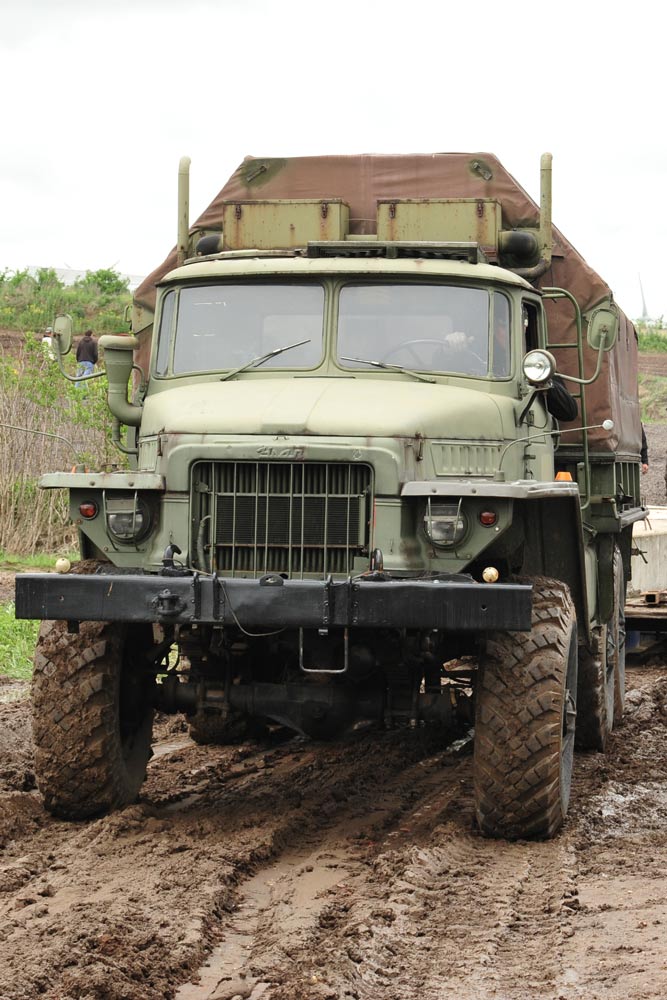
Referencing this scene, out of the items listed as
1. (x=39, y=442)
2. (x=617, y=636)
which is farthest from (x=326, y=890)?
(x=39, y=442)

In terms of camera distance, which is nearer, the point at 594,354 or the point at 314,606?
the point at 314,606

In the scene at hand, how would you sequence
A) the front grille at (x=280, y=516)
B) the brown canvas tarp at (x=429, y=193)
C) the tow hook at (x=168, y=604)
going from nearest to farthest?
the tow hook at (x=168, y=604)
the front grille at (x=280, y=516)
the brown canvas tarp at (x=429, y=193)

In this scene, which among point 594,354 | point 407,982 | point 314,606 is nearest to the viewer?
point 407,982

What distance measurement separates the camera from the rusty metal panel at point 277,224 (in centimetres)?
839

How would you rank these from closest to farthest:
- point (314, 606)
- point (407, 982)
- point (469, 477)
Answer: point (407, 982) → point (314, 606) → point (469, 477)

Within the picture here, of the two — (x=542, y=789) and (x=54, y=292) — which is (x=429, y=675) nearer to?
(x=542, y=789)

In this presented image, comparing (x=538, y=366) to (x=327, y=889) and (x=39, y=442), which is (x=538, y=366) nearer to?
(x=327, y=889)

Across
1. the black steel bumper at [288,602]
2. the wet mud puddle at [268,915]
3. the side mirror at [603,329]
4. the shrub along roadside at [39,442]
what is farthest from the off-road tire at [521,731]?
the shrub along roadside at [39,442]

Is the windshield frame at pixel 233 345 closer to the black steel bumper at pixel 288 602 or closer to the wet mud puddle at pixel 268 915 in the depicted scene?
the black steel bumper at pixel 288 602

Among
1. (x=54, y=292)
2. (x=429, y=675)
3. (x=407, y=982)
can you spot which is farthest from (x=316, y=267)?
(x=54, y=292)

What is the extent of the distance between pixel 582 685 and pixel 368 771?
144cm

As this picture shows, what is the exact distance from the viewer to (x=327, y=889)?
5625mm

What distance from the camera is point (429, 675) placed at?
22.7 feet

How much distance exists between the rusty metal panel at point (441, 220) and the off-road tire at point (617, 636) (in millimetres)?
2444
